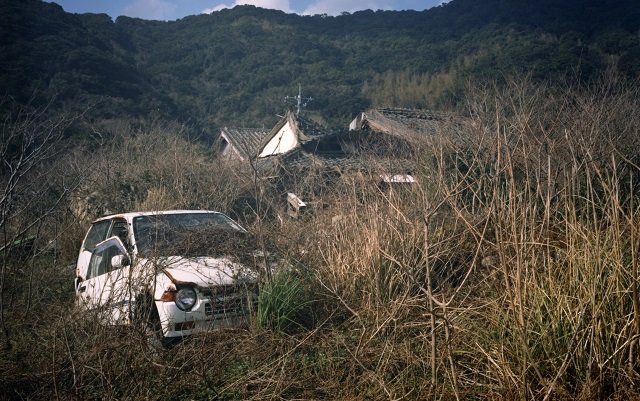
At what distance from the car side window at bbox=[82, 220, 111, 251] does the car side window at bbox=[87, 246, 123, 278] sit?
0.79 metres

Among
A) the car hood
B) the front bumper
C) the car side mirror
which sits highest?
the car side mirror

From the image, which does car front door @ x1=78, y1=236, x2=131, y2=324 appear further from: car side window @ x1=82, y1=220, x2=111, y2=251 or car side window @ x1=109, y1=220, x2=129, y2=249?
car side window @ x1=82, y1=220, x2=111, y2=251

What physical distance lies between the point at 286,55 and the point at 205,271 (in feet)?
178

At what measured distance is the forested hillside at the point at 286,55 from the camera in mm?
30172

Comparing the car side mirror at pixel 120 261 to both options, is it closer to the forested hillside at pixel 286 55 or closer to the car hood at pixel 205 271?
the car hood at pixel 205 271

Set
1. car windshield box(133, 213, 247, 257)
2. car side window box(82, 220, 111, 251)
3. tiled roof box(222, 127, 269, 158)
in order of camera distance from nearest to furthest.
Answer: car windshield box(133, 213, 247, 257) → car side window box(82, 220, 111, 251) → tiled roof box(222, 127, 269, 158)

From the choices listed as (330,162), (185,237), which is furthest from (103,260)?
(330,162)

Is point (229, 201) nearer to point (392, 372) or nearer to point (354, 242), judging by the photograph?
point (354, 242)

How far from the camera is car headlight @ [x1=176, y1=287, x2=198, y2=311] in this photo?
4.13 metres

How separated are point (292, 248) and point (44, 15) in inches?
1911

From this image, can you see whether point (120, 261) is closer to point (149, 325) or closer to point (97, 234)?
point (149, 325)

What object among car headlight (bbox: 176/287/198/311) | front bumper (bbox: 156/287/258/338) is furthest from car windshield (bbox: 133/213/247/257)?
front bumper (bbox: 156/287/258/338)

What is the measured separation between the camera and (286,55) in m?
Result: 54.9

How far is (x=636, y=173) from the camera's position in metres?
6.27
